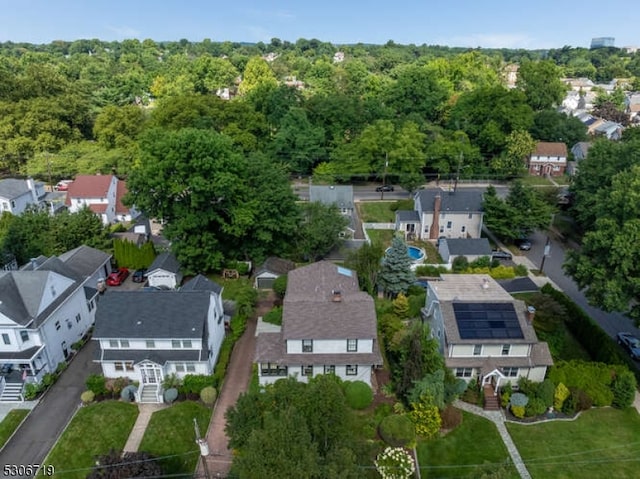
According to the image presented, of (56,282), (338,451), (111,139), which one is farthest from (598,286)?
(111,139)

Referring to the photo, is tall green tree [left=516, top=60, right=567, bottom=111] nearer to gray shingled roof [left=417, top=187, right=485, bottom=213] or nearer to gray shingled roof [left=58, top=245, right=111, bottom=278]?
gray shingled roof [left=417, top=187, right=485, bottom=213]

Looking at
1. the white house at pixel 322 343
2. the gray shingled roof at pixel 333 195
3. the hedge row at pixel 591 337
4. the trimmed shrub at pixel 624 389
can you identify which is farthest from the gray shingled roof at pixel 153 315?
the gray shingled roof at pixel 333 195

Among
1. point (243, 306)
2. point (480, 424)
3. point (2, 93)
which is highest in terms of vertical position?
point (2, 93)

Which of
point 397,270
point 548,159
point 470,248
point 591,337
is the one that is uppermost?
point 548,159

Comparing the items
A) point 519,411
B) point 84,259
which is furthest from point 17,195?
point 519,411

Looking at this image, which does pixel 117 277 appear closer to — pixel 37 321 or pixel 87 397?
pixel 37 321

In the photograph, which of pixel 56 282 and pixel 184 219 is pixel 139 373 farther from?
pixel 184 219
